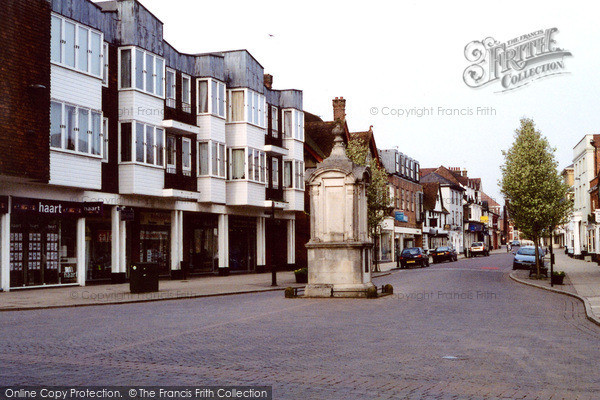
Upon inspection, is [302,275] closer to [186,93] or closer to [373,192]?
[186,93]

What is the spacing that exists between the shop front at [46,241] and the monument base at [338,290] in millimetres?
11244

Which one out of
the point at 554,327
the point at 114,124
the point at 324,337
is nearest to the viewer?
the point at 324,337

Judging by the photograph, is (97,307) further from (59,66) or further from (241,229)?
(241,229)

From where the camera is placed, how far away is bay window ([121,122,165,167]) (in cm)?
3120

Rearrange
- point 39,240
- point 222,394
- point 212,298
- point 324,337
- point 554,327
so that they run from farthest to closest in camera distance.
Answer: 1. point 39,240
2. point 212,298
3. point 554,327
4. point 324,337
5. point 222,394

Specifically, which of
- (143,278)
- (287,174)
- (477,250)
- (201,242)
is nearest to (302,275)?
(143,278)

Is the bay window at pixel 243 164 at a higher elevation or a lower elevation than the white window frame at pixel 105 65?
lower

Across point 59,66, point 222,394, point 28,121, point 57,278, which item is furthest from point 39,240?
point 222,394

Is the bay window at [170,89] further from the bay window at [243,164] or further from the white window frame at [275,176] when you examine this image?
the white window frame at [275,176]

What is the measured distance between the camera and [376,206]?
4328cm

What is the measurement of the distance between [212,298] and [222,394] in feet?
51.9

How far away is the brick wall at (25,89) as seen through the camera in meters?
24.3

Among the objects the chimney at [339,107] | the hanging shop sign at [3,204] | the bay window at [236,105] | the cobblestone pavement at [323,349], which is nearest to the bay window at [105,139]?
the hanging shop sign at [3,204]

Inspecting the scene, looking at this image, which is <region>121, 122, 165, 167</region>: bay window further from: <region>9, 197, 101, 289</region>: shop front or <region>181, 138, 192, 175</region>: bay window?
<region>9, 197, 101, 289</region>: shop front
